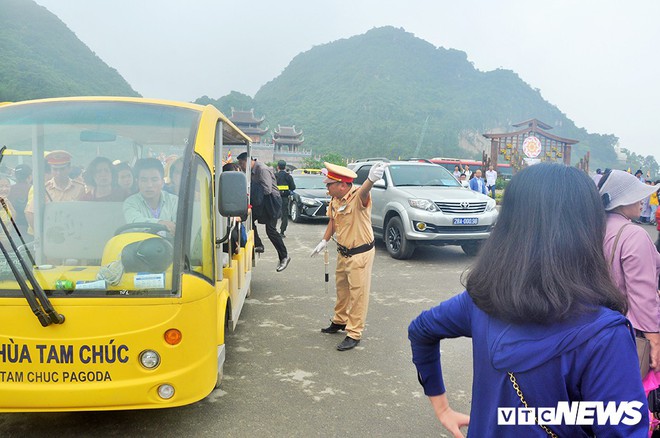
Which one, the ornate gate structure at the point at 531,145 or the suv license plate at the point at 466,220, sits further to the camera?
the ornate gate structure at the point at 531,145

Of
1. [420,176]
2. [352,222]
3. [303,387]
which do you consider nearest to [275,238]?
[352,222]

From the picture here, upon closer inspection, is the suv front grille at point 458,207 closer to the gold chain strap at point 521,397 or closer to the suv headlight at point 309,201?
the suv headlight at point 309,201

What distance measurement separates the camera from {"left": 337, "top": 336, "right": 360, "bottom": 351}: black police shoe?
4883 mm

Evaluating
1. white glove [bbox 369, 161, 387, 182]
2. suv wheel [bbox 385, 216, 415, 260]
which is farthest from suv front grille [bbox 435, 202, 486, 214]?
white glove [bbox 369, 161, 387, 182]

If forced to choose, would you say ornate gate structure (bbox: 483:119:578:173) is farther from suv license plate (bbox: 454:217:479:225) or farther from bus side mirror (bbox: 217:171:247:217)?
bus side mirror (bbox: 217:171:247:217)

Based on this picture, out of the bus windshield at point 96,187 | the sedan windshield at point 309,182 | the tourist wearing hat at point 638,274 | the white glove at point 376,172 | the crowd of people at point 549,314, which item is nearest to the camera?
the crowd of people at point 549,314

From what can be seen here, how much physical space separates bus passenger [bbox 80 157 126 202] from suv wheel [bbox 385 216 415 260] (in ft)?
22.0

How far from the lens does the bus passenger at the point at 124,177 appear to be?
11.0 ft

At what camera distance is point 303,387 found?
4062 millimetres

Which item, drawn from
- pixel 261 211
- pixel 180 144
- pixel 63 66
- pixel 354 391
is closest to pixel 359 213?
pixel 354 391

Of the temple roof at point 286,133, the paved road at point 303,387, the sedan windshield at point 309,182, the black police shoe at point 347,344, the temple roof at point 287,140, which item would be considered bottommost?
the paved road at point 303,387

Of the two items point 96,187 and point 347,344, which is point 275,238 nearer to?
point 347,344

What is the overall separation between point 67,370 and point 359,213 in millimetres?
2865

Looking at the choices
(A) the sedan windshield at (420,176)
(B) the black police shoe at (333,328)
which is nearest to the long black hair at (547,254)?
(B) the black police shoe at (333,328)
